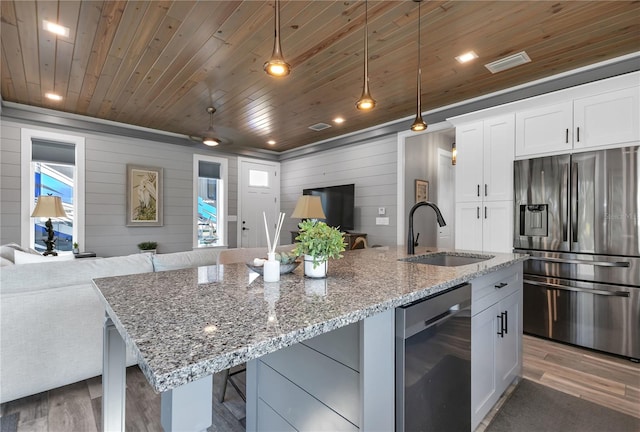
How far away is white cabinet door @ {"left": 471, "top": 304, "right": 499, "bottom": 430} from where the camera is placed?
1631mm

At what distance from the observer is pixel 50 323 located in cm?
206

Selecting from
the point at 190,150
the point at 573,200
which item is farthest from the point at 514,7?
the point at 190,150

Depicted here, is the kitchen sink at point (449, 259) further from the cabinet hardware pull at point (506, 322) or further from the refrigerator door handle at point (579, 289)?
the refrigerator door handle at point (579, 289)

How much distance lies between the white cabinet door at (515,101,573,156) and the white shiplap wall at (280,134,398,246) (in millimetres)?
1762

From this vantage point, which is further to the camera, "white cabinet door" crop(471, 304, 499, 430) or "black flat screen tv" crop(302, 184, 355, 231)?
"black flat screen tv" crop(302, 184, 355, 231)

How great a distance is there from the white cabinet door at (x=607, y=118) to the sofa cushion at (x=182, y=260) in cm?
351

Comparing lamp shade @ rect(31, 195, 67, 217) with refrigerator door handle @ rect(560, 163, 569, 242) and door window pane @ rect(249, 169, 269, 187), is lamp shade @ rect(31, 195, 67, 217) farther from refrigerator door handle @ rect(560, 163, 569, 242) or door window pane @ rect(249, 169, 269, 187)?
refrigerator door handle @ rect(560, 163, 569, 242)

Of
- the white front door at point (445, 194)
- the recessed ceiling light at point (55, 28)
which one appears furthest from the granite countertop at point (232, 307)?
the white front door at point (445, 194)

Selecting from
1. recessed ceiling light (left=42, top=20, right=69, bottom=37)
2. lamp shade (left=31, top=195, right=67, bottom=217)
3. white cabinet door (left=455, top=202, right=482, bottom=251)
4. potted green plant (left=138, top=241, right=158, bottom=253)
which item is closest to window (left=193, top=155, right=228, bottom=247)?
potted green plant (left=138, top=241, right=158, bottom=253)

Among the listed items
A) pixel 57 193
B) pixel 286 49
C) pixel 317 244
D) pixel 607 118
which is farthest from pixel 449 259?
pixel 57 193

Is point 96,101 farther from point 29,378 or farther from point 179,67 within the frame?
point 29,378

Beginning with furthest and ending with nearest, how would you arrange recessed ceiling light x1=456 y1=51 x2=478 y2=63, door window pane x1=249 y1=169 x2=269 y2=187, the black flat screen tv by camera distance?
1. door window pane x1=249 y1=169 x2=269 y2=187
2. the black flat screen tv
3. recessed ceiling light x1=456 y1=51 x2=478 y2=63

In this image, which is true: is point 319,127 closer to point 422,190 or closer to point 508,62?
point 422,190

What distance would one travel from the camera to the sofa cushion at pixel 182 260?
94.0 inches
